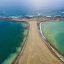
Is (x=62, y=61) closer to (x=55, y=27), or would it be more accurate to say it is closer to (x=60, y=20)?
(x=55, y=27)

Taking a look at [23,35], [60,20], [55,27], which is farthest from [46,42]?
[60,20]

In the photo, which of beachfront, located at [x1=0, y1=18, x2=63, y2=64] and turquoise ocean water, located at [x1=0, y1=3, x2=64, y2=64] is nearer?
beachfront, located at [x1=0, y1=18, x2=63, y2=64]

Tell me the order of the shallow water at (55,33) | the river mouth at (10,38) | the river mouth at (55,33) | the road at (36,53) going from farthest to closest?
the shallow water at (55,33) → the river mouth at (55,33) → the river mouth at (10,38) → the road at (36,53)

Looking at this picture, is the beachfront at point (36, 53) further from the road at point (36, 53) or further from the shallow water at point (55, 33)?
the shallow water at point (55, 33)

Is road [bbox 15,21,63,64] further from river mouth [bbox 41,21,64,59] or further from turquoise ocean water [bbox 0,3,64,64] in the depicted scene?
turquoise ocean water [bbox 0,3,64,64]

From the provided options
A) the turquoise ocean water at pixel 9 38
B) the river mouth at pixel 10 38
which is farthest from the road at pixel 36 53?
the turquoise ocean water at pixel 9 38

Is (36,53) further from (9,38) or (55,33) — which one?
(55,33)

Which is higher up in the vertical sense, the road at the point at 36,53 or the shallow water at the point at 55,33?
the shallow water at the point at 55,33

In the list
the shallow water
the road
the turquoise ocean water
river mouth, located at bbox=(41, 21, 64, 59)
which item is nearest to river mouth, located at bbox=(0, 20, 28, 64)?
the turquoise ocean water
